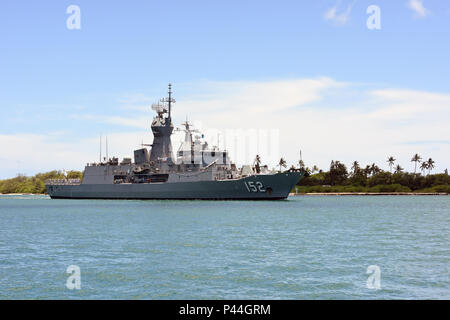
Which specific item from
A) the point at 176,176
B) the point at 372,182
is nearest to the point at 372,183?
the point at 372,182

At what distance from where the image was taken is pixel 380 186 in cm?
12350

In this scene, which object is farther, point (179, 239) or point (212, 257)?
point (179, 239)

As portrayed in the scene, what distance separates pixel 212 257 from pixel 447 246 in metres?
12.7

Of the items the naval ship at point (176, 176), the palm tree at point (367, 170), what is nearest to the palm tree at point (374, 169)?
the palm tree at point (367, 170)

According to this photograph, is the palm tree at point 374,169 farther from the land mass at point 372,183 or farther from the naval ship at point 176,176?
the naval ship at point 176,176

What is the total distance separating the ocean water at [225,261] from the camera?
1484 centimetres

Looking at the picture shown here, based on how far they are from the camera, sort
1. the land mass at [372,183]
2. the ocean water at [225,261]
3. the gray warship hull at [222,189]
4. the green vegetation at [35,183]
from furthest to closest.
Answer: the green vegetation at [35,183] → the land mass at [372,183] → the gray warship hull at [222,189] → the ocean water at [225,261]

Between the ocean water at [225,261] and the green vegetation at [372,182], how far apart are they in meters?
94.1

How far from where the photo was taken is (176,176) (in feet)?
228

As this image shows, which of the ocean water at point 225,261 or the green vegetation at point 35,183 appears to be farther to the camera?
the green vegetation at point 35,183

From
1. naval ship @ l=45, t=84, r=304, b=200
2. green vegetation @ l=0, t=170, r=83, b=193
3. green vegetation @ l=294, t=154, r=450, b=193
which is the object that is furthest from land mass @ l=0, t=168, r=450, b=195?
green vegetation @ l=0, t=170, r=83, b=193

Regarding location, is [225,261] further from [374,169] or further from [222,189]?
[374,169]
